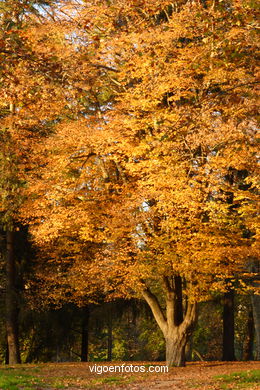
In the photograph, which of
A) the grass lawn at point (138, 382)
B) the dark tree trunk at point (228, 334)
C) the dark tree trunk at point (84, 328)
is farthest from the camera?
the dark tree trunk at point (84, 328)

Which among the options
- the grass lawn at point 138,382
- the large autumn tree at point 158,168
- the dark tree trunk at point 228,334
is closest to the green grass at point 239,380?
the grass lawn at point 138,382

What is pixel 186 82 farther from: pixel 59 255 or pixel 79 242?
pixel 59 255

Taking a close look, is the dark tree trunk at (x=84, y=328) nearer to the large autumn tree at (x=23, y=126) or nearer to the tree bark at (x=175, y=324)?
the large autumn tree at (x=23, y=126)

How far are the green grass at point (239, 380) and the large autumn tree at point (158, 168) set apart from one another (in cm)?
282

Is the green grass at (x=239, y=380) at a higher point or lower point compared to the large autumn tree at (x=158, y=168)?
lower

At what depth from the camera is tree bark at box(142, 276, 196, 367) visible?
57.3ft

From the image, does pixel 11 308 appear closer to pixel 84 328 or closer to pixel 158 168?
pixel 84 328

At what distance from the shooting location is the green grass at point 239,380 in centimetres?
1092

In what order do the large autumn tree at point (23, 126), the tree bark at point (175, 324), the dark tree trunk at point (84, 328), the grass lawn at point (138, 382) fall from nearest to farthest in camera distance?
the grass lawn at point (138, 382), the large autumn tree at point (23, 126), the tree bark at point (175, 324), the dark tree trunk at point (84, 328)

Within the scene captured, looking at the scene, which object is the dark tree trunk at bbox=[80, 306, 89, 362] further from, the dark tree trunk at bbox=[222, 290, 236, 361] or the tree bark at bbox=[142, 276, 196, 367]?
the tree bark at bbox=[142, 276, 196, 367]

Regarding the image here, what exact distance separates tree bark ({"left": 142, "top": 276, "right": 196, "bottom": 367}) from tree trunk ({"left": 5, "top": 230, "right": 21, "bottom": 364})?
6308 mm

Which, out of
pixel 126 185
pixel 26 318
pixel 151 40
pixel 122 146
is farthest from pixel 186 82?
pixel 26 318

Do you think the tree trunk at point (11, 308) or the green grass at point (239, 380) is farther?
the tree trunk at point (11, 308)

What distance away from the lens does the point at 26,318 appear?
2281 cm
